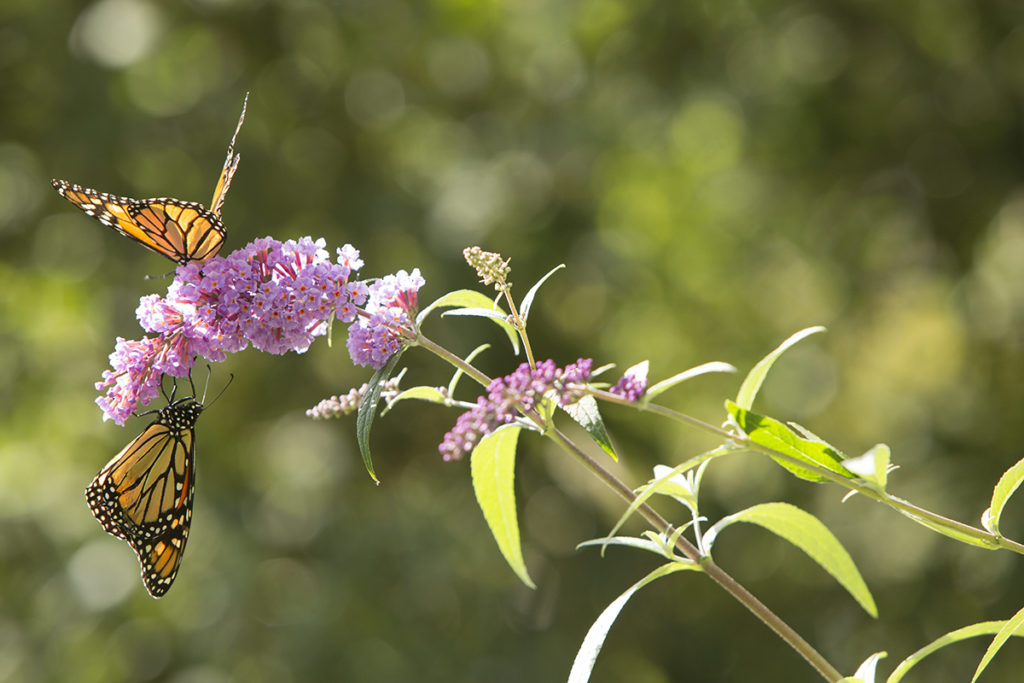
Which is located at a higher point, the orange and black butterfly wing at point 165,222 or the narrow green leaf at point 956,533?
the orange and black butterfly wing at point 165,222

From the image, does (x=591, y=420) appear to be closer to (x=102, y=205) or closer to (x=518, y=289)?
(x=102, y=205)

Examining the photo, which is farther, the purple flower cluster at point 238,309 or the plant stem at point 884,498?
the purple flower cluster at point 238,309

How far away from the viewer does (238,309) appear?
1.45m

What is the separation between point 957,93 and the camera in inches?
199

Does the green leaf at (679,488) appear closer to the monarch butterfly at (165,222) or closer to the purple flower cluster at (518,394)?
the purple flower cluster at (518,394)

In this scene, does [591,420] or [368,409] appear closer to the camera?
[591,420]

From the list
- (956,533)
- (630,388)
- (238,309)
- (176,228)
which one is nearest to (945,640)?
(956,533)

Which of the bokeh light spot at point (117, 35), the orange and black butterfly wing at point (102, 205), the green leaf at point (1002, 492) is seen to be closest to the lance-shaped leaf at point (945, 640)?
the green leaf at point (1002, 492)

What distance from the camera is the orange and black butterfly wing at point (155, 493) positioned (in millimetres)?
2191

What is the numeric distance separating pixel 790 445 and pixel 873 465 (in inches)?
5.5

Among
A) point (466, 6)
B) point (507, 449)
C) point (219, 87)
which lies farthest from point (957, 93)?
point (507, 449)

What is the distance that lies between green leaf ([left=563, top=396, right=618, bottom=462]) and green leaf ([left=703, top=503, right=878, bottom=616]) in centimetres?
19

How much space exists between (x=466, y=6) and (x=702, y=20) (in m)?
1.41

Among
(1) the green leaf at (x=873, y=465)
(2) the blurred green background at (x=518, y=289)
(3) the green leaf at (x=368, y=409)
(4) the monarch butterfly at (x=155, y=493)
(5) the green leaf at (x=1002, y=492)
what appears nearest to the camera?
(1) the green leaf at (x=873, y=465)
